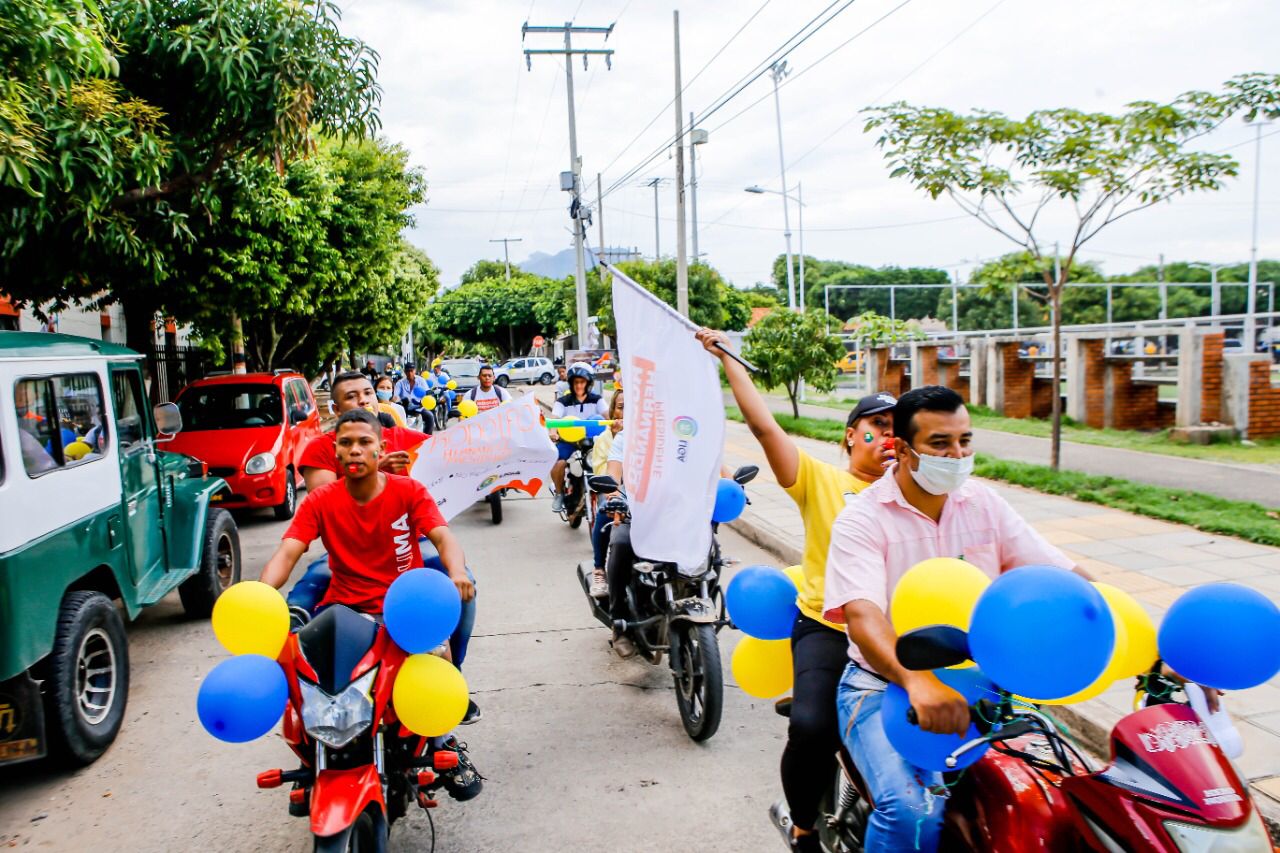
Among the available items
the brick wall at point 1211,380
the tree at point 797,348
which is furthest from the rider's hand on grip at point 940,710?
the tree at point 797,348

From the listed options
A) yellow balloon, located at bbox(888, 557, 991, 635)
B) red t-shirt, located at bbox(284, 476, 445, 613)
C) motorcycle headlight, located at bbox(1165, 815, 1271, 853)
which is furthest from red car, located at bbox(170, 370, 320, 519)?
motorcycle headlight, located at bbox(1165, 815, 1271, 853)

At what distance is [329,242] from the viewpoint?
55.2 ft

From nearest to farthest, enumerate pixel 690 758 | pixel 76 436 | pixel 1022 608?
pixel 1022 608 → pixel 690 758 → pixel 76 436

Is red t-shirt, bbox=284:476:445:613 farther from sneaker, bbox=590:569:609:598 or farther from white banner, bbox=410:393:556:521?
white banner, bbox=410:393:556:521

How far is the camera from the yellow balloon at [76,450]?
15.2 feet

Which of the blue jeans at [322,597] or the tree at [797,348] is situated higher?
the tree at [797,348]

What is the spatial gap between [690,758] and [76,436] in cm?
360

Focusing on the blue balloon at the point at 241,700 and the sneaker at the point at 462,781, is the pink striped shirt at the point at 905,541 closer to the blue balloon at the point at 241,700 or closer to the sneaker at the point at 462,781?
the sneaker at the point at 462,781

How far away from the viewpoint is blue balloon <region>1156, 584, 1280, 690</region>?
6.47ft

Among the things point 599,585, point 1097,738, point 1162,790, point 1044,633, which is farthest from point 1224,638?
point 599,585

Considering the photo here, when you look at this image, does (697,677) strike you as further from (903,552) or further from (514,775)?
(903,552)

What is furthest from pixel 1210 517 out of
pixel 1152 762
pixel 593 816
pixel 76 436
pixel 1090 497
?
pixel 76 436

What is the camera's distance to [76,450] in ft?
15.5

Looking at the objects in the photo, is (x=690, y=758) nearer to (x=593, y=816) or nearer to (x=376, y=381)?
(x=593, y=816)
